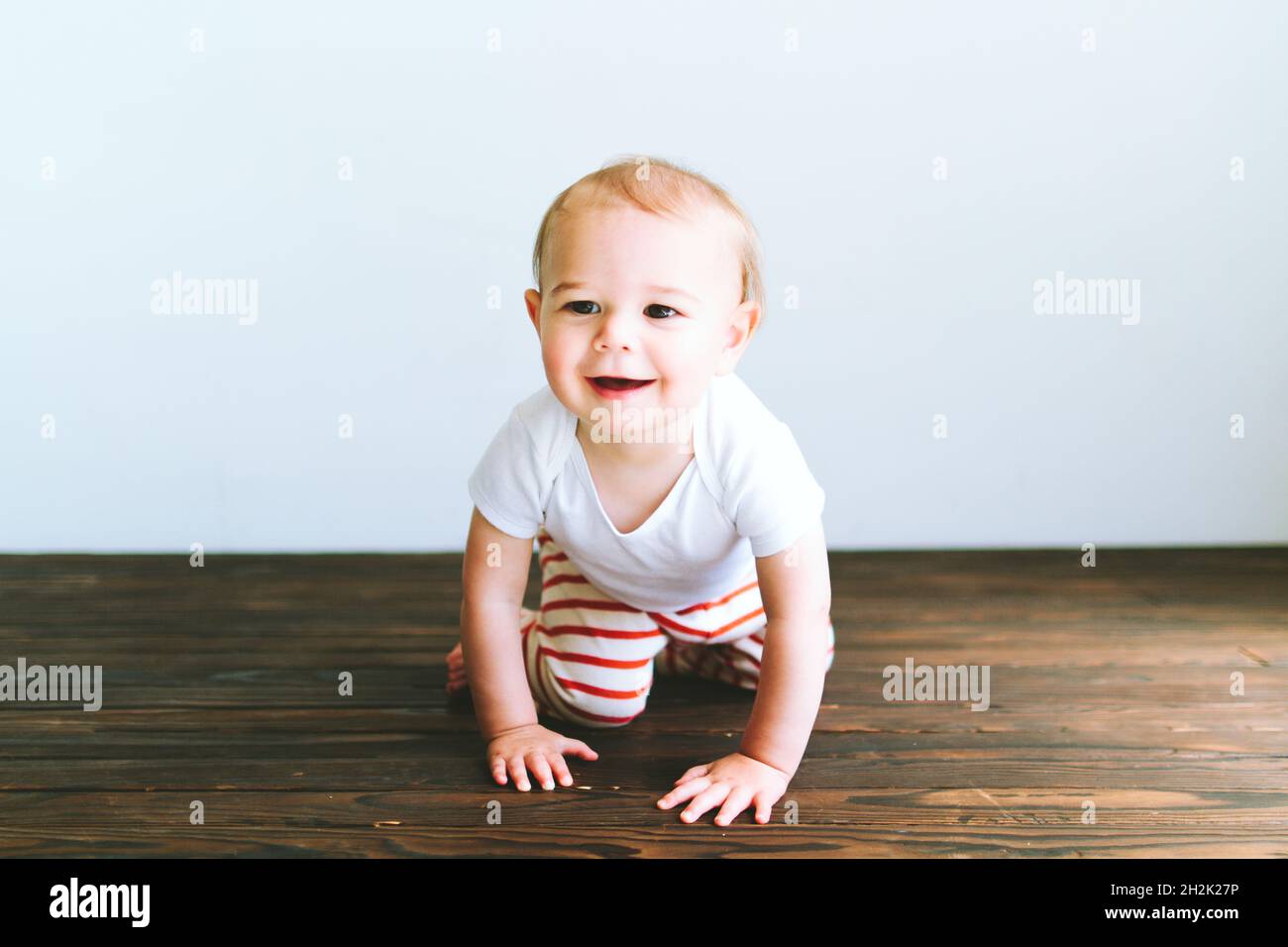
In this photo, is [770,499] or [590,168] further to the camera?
[590,168]

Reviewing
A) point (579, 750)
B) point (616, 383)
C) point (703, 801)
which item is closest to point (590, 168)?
point (616, 383)

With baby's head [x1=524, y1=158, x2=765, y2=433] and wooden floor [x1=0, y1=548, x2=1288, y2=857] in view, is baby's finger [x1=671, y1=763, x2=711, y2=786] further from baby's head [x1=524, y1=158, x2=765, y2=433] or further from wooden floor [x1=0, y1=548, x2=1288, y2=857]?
baby's head [x1=524, y1=158, x2=765, y2=433]

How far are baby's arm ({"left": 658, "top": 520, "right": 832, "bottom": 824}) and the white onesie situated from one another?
30 mm

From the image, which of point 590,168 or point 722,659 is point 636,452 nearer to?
point 722,659

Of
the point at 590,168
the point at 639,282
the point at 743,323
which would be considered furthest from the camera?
the point at 590,168

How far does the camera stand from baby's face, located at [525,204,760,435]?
1.07 meters

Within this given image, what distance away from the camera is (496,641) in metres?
1.22

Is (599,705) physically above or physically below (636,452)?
below

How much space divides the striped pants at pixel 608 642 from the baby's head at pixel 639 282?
1.06 ft

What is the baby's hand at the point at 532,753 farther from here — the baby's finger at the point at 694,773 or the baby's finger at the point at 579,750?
the baby's finger at the point at 694,773

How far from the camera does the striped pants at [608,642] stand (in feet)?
4.31

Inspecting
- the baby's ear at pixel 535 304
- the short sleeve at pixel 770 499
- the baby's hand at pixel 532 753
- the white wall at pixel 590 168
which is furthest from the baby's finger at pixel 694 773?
the white wall at pixel 590 168

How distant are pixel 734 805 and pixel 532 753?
0.21 m
